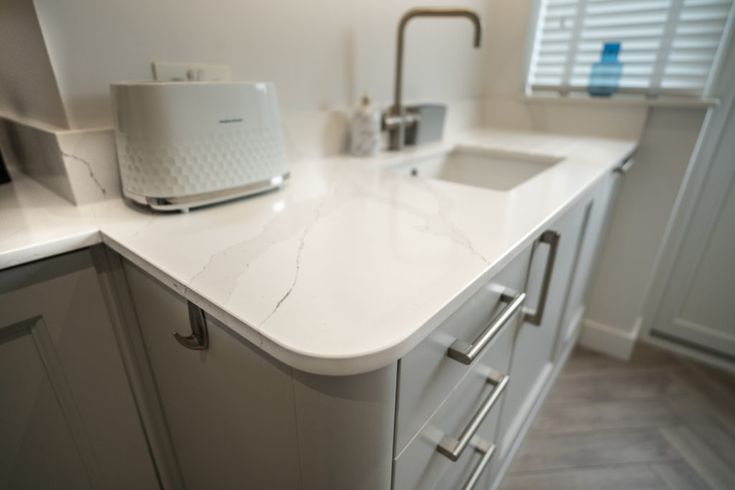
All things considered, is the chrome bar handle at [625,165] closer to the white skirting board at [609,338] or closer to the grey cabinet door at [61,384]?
the white skirting board at [609,338]

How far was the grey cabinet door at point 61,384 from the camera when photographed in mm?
608

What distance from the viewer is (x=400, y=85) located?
121cm

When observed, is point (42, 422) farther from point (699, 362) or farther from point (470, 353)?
point (699, 362)

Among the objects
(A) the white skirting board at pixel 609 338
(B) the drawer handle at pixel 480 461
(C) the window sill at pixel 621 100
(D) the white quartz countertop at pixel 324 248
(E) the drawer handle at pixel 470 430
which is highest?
(C) the window sill at pixel 621 100

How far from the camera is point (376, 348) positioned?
38 cm

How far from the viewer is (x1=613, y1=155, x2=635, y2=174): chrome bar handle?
133 centimetres

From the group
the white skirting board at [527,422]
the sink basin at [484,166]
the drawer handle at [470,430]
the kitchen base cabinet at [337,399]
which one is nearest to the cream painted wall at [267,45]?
the sink basin at [484,166]

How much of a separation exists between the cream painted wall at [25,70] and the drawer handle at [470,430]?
85 centimetres

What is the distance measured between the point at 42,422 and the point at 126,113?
1.75 feet

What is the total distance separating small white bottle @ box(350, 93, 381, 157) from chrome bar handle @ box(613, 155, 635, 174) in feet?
2.58

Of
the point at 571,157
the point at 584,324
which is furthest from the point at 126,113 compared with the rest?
the point at 584,324

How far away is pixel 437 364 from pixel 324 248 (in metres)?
0.23

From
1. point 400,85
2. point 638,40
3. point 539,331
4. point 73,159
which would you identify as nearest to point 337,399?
point 73,159

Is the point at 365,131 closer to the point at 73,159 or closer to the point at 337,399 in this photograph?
the point at 73,159
